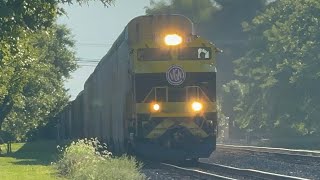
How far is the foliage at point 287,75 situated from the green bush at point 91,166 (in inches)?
1403

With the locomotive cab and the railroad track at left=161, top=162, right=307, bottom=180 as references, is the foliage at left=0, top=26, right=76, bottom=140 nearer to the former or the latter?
the locomotive cab

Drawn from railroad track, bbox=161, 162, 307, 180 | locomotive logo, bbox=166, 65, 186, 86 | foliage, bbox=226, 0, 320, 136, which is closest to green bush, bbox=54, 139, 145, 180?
railroad track, bbox=161, 162, 307, 180

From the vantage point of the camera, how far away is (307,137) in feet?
228

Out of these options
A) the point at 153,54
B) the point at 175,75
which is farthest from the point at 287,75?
the point at 175,75

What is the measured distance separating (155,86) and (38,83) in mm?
35355

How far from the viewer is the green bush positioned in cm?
1973

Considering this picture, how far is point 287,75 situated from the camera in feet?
214

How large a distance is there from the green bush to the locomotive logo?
10.5ft

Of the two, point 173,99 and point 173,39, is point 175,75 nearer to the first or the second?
point 173,99

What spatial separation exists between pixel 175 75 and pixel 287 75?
40.1 metres

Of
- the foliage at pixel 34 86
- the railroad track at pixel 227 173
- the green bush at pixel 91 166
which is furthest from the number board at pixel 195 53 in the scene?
the foliage at pixel 34 86

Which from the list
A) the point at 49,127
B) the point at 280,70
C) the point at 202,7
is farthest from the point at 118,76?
the point at 202,7

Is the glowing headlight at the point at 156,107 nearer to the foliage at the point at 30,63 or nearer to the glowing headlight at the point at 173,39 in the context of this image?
the glowing headlight at the point at 173,39

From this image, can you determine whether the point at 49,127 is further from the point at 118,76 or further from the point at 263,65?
the point at 118,76
